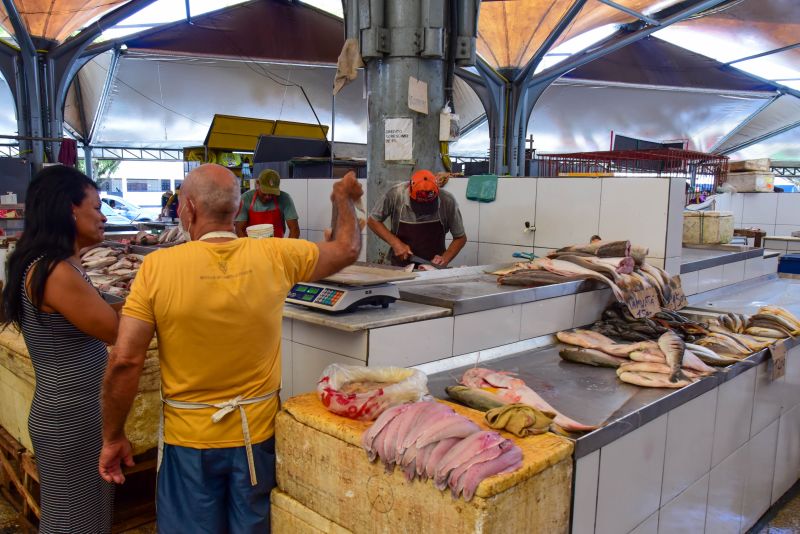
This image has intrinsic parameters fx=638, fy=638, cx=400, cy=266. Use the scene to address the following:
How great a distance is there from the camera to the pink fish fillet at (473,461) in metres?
1.62

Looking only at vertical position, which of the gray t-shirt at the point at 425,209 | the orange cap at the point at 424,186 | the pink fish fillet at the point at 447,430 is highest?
the orange cap at the point at 424,186

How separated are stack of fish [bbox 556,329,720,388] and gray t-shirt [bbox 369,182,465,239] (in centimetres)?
174

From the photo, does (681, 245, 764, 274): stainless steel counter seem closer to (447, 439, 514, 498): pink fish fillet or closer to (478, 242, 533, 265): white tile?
(478, 242, 533, 265): white tile

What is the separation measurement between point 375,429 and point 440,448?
20cm

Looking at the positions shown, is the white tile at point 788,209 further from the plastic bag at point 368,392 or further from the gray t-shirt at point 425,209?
the plastic bag at point 368,392

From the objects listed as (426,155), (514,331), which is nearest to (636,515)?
(514,331)

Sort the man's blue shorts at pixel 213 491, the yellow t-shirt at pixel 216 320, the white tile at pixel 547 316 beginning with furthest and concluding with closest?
the white tile at pixel 547 316, the man's blue shorts at pixel 213 491, the yellow t-shirt at pixel 216 320

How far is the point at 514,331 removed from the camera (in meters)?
3.12

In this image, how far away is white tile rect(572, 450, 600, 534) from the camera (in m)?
1.93

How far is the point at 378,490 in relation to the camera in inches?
71.0

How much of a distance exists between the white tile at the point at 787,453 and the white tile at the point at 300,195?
4.87m

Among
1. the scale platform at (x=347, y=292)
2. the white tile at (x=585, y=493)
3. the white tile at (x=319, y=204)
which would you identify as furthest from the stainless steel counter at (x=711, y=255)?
the white tile at (x=319, y=204)

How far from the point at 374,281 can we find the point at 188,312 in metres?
0.88

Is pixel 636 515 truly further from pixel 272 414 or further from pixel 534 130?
pixel 534 130
